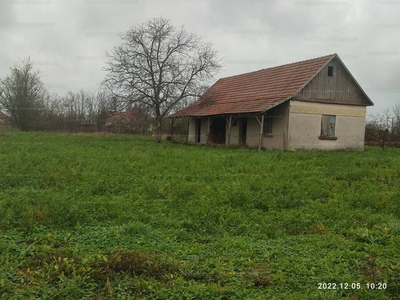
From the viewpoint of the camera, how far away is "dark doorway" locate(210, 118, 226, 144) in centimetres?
2441

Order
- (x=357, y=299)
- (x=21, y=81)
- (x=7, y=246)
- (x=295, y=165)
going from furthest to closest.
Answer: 1. (x=21, y=81)
2. (x=295, y=165)
3. (x=7, y=246)
4. (x=357, y=299)

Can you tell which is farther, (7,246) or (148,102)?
(148,102)

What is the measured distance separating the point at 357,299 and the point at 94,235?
363cm

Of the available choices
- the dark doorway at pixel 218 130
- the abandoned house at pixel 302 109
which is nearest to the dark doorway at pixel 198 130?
the dark doorway at pixel 218 130

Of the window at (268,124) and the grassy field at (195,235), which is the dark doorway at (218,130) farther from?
the grassy field at (195,235)

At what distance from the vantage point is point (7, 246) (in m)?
4.44

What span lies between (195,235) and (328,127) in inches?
654

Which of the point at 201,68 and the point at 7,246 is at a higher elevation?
the point at 201,68

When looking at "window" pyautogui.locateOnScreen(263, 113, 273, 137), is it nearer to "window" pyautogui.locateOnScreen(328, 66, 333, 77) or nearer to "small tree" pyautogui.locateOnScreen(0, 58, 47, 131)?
"window" pyautogui.locateOnScreen(328, 66, 333, 77)

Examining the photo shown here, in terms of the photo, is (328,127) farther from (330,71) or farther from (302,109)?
(330,71)

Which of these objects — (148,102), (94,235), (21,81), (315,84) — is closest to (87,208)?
(94,235)

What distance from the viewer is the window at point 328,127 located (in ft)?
64.0

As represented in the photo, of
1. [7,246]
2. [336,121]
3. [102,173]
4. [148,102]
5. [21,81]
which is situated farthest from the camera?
[21,81]

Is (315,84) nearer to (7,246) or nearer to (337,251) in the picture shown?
(337,251)
